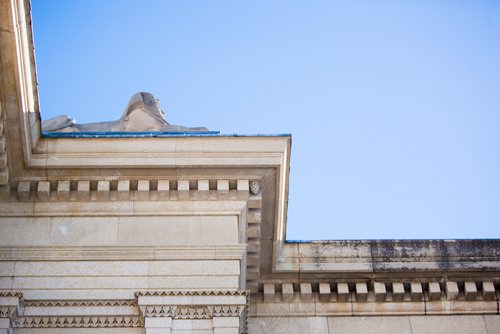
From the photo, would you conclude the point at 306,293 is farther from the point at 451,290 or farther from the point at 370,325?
the point at 451,290

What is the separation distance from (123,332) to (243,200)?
9.84 feet

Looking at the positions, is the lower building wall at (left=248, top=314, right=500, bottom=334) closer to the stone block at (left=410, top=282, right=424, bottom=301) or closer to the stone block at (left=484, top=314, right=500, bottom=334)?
the stone block at (left=484, top=314, right=500, bottom=334)

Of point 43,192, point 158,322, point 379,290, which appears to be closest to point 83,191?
point 43,192

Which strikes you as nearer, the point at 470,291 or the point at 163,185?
the point at 163,185

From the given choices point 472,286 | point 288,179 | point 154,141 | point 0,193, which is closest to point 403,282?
point 472,286

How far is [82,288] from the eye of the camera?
16875mm

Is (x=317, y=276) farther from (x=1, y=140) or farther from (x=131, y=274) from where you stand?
(x=1, y=140)

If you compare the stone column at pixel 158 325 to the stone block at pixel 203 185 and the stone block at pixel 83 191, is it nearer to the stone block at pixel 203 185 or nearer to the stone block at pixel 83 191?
the stone block at pixel 203 185

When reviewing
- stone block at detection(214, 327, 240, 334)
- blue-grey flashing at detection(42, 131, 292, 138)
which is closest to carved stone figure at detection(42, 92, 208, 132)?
blue-grey flashing at detection(42, 131, 292, 138)

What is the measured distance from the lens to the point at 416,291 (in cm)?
1947

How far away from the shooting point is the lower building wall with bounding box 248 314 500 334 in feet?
62.5

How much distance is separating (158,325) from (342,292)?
4.16 meters

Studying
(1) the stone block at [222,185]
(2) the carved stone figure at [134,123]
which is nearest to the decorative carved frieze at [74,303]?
(1) the stone block at [222,185]

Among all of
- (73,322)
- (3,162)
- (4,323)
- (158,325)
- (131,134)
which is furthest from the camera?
(131,134)
